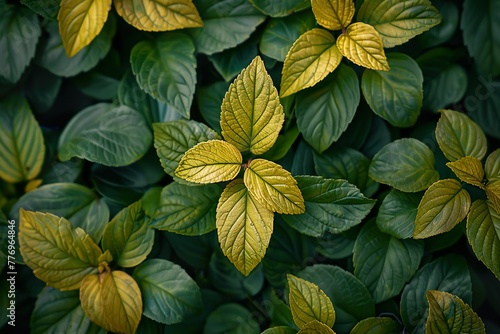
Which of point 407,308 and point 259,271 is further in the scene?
point 259,271

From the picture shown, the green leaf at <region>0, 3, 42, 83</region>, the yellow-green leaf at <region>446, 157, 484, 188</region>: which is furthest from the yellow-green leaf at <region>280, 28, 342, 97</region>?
the green leaf at <region>0, 3, 42, 83</region>

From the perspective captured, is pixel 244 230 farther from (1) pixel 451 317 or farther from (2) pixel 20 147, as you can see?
(2) pixel 20 147

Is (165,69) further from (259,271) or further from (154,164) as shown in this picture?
(259,271)

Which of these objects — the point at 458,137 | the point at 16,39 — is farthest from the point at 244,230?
the point at 16,39

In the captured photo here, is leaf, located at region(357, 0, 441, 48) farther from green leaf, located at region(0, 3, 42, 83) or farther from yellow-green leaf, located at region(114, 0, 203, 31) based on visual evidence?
green leaf, located at region(0, 3, 42, 83)

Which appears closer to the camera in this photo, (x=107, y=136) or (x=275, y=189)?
(x=275, y=189)

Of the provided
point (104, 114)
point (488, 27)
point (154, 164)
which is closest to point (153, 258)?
point (154, 164)
